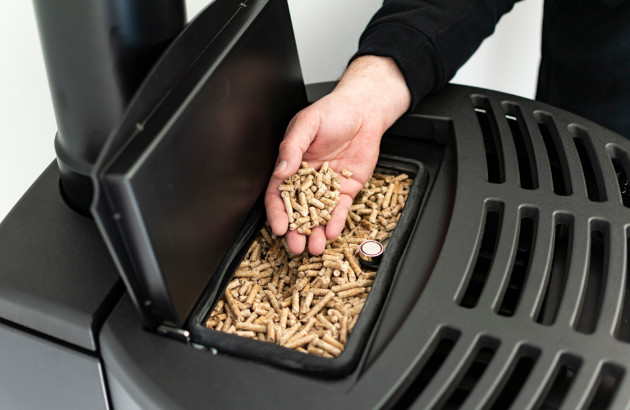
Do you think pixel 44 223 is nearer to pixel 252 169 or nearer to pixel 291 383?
pixel 252 169

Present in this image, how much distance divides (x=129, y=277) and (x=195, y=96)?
0.19 metres

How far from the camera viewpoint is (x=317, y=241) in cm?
79

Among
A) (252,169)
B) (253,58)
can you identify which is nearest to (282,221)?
(252,169)

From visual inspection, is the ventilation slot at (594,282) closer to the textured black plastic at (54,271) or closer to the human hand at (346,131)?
the human hand at (346,131)

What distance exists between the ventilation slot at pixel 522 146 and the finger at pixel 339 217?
24cm

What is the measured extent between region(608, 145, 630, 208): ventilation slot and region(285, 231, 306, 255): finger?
41 centimetres

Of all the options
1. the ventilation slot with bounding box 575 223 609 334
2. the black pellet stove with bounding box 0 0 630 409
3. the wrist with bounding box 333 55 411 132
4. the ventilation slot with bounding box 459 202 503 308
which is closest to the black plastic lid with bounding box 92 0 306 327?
the black pellet stove with bounding box 0 0 630 409

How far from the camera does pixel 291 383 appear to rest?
607 mm

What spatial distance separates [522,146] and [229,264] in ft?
1.54

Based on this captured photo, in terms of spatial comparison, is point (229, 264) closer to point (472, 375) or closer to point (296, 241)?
point (296, 241)

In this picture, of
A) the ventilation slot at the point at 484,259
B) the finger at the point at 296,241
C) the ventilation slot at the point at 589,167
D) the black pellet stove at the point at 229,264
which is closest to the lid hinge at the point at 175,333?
the black pellet stove at the point at 229,264

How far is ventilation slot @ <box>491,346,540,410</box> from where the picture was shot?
2.05ft

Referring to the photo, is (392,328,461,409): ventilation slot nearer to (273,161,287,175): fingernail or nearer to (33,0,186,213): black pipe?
(273,161,287,175): fingernail

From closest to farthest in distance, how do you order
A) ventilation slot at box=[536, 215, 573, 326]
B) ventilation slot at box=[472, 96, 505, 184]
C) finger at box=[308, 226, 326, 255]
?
ventilation slot at box=[536, 215, 573, 326]
finger at box=[308, 226, 326, 255]
ventilation slot at box=[472, 96, 505, 184]
